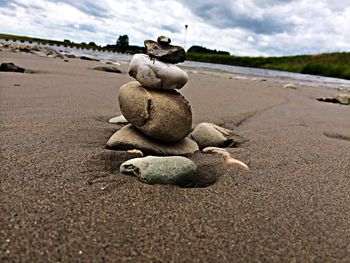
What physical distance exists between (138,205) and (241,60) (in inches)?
2706

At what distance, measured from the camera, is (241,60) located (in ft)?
220

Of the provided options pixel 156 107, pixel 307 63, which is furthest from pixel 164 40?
pixel 307 63

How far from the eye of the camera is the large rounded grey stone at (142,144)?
242 centimetres

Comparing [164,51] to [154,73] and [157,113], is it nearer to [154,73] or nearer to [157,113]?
[154,73]

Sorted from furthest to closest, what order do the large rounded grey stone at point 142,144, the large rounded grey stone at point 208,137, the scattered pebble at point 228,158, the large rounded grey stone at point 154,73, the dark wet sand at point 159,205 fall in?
the large rounded grey stone at point 208,137 → the large rounded grey stone at point 154,73 → the large rounded grey stone at point 142,144 → the scattered pebble at point 228,158 → the dark wet sand at point 159,205

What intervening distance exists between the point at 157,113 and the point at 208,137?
637mm

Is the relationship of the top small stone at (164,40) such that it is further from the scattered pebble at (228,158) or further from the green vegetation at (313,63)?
the green vegetation at (313,63)

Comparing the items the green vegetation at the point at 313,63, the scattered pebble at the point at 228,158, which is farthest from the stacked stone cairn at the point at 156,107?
the green vegetation at the point at 313,63

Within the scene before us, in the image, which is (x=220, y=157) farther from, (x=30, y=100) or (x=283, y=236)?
(x=30, y=100)

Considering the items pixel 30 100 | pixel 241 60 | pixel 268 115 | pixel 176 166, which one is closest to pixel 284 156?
pixel 176 166

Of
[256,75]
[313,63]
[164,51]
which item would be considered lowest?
[256,75]

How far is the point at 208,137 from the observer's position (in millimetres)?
2914

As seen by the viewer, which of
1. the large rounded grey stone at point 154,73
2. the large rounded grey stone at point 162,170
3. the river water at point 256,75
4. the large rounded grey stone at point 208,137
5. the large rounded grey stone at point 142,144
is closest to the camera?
the large rounded grey stone at point 162,170

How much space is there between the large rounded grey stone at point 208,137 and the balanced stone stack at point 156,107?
0.19 m
